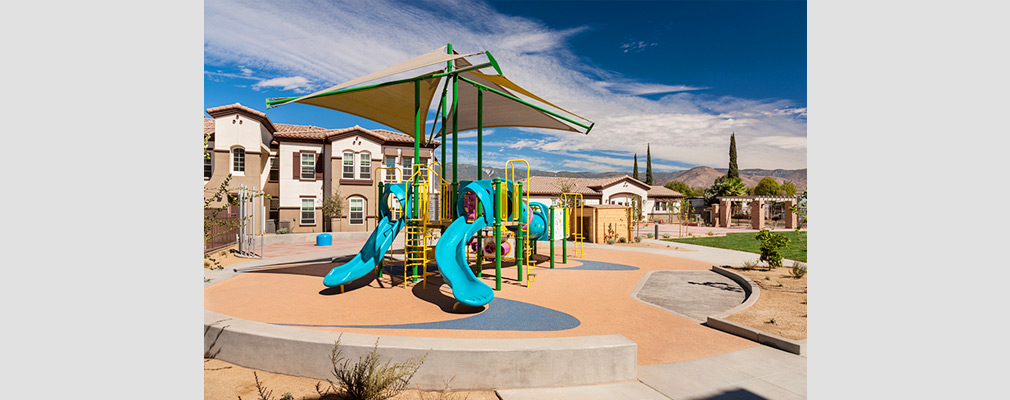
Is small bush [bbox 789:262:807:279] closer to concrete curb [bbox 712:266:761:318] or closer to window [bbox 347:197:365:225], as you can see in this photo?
concrete curb [bbox 712:266:761:318]

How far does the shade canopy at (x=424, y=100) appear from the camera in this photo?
9312mm

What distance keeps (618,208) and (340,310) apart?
1764cm

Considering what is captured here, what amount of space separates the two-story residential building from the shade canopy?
11.9 metres

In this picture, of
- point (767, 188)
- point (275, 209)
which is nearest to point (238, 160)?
point (275, 209)

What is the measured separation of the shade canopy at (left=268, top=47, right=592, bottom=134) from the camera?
367 inches

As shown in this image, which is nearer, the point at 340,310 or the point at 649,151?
the point at 340,310

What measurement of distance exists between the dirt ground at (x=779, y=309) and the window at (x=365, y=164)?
24.3 m

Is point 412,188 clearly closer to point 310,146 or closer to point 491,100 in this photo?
point 491,100

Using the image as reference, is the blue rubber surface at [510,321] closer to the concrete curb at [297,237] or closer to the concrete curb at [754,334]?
the concrete curb at [754,334]

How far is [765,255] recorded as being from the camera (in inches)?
497

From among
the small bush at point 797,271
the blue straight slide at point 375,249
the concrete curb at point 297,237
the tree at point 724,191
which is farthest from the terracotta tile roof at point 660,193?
the blue straight slide at point 375,249

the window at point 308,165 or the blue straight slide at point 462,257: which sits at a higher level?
the window at point 308,165

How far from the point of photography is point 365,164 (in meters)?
28.9

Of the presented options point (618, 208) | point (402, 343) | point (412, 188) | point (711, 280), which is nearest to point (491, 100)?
point (412, 188)
